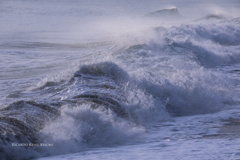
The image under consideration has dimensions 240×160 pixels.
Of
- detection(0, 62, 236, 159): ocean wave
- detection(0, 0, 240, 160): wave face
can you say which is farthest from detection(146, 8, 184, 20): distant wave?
detection(0, 62, 236, 159): ocean wave

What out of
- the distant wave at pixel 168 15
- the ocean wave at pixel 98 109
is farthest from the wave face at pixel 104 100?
the distant wave at pixel 168 15

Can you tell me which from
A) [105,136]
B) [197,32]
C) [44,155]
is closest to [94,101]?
[105,136]

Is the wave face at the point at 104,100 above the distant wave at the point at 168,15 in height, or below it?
below

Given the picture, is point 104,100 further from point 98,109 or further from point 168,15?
point 168,15

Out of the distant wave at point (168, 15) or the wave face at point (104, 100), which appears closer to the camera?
the wave face at point (104, 100)

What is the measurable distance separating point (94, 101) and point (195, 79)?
2.53 metres

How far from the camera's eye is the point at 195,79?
23.6 feet

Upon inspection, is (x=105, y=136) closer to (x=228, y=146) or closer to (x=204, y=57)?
(x=228, y=146)

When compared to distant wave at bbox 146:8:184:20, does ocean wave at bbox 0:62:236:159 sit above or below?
below

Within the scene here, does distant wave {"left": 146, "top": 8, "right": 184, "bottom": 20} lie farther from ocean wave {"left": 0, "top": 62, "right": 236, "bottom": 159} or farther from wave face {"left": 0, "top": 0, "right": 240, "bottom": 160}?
ocean wave {"left": 0, "top": 62, "right": 236, "bottom": 159}

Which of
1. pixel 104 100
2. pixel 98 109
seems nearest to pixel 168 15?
pixel 104 100

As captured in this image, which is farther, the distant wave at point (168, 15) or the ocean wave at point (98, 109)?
the distant wave at point (168, 15)

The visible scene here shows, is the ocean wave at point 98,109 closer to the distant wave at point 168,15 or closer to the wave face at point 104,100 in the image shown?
the wave face at point 104,100

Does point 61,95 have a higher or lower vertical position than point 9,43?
lower
